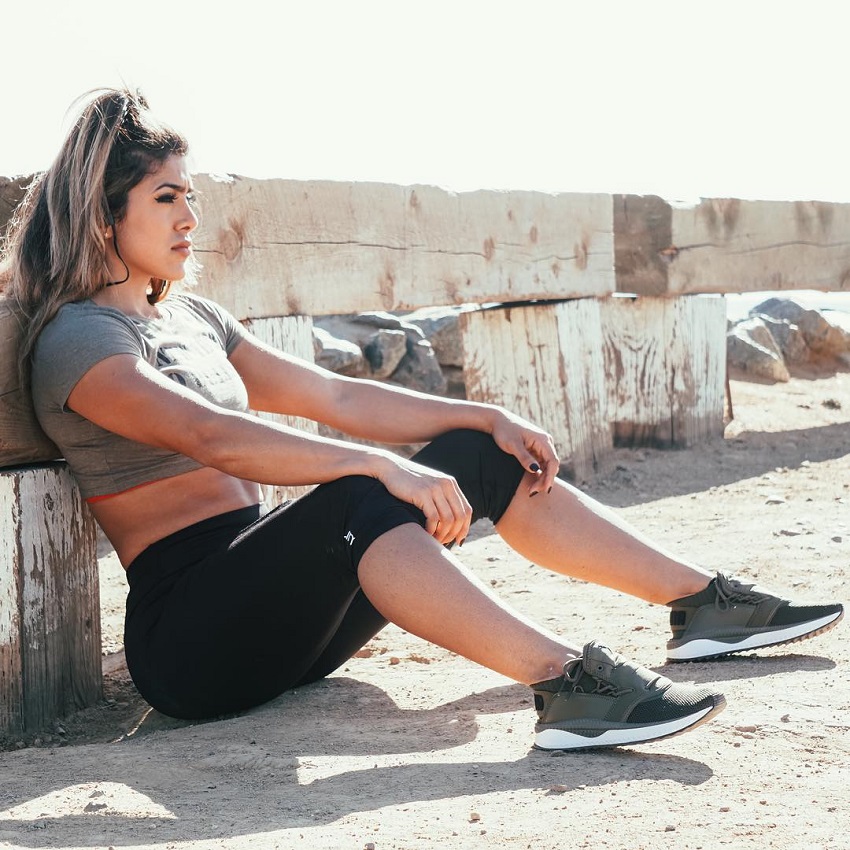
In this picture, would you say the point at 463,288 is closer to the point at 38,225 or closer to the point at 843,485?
the point at 843,485

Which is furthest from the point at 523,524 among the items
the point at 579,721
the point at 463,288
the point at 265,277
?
the point at 463,288

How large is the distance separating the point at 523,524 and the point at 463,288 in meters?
2.30

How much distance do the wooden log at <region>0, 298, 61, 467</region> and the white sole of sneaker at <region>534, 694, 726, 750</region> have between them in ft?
4.40

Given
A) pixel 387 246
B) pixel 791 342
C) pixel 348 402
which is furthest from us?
pixel 791 342

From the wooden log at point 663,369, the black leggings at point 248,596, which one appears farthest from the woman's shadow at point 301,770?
the wooden log at point 663,369

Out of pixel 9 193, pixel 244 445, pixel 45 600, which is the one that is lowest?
pixel 45 600

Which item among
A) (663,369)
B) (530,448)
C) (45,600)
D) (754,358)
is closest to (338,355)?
(663,369)

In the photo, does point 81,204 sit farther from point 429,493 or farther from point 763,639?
point 763,639

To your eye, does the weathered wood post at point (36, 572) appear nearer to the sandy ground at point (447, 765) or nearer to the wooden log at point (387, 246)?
the sandy ground at point (447, 765)

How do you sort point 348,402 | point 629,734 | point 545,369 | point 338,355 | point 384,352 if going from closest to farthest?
point 629,734
point 348,402
point 545,369
point 338,355
point 384,352

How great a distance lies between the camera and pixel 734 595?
9.06 feet

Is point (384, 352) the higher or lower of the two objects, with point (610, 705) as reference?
higher

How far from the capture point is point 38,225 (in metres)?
2.74

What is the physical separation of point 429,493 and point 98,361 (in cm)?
74
